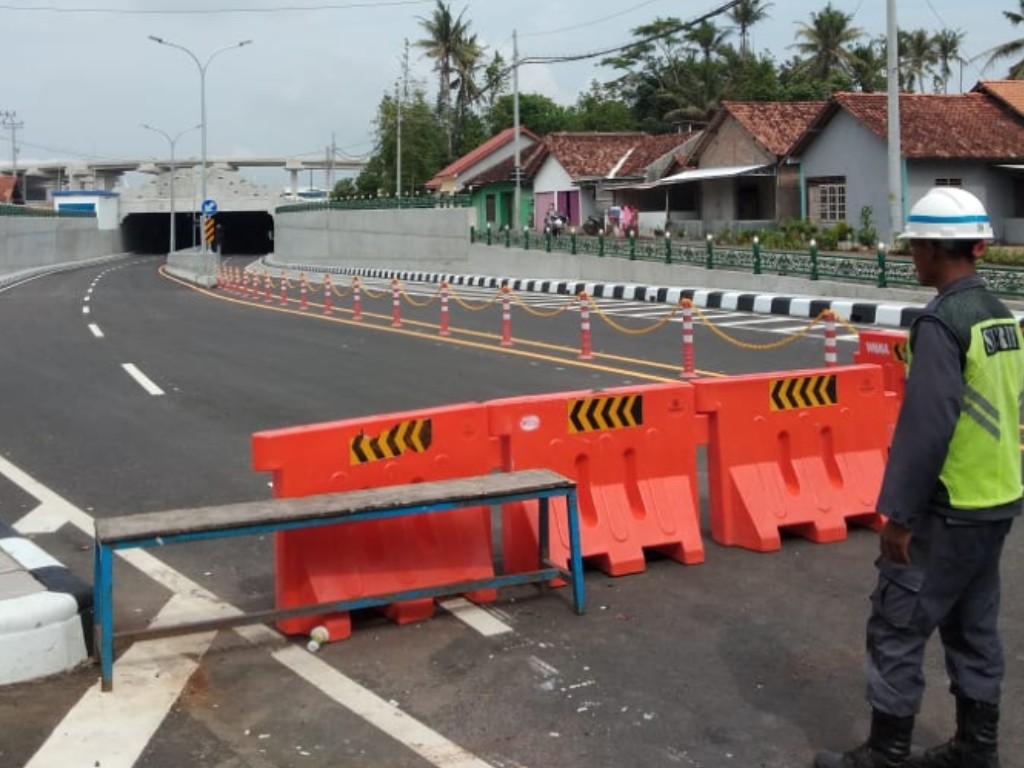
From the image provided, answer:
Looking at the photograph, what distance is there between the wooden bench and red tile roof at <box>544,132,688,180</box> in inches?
1912

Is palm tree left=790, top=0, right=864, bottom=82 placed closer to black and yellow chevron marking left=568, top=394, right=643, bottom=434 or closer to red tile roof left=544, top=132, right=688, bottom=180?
red tile roof left=544, top=132, right=688, bottom=180

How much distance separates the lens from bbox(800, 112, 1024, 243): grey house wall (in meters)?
35.6

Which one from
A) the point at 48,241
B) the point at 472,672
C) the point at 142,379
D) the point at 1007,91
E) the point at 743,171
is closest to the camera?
the point at 472,672

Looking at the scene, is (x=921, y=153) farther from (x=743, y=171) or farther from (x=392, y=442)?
(x=392, y=442)

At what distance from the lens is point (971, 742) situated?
153 inches

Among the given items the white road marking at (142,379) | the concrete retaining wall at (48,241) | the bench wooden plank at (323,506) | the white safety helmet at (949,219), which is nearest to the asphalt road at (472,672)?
the bench wooden plank at (323,506)

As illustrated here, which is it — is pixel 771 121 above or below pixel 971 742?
above

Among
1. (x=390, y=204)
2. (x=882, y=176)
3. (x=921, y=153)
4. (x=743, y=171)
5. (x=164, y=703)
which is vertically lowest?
(x=164, y=703)

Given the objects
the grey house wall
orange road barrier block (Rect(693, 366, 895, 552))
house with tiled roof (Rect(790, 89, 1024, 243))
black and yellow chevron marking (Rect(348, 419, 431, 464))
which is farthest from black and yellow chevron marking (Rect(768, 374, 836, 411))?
the grey house wall

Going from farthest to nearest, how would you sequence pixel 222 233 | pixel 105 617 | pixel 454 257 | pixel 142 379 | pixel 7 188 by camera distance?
pixel 7 188, pixel 222 233, pixel 454 257, pixel 142 379, pixel 105 617

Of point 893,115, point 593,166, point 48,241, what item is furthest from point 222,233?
point 893,115

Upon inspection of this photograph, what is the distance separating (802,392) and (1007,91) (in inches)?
1406

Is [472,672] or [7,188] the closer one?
[472,672]

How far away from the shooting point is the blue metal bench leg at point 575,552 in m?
5.61
